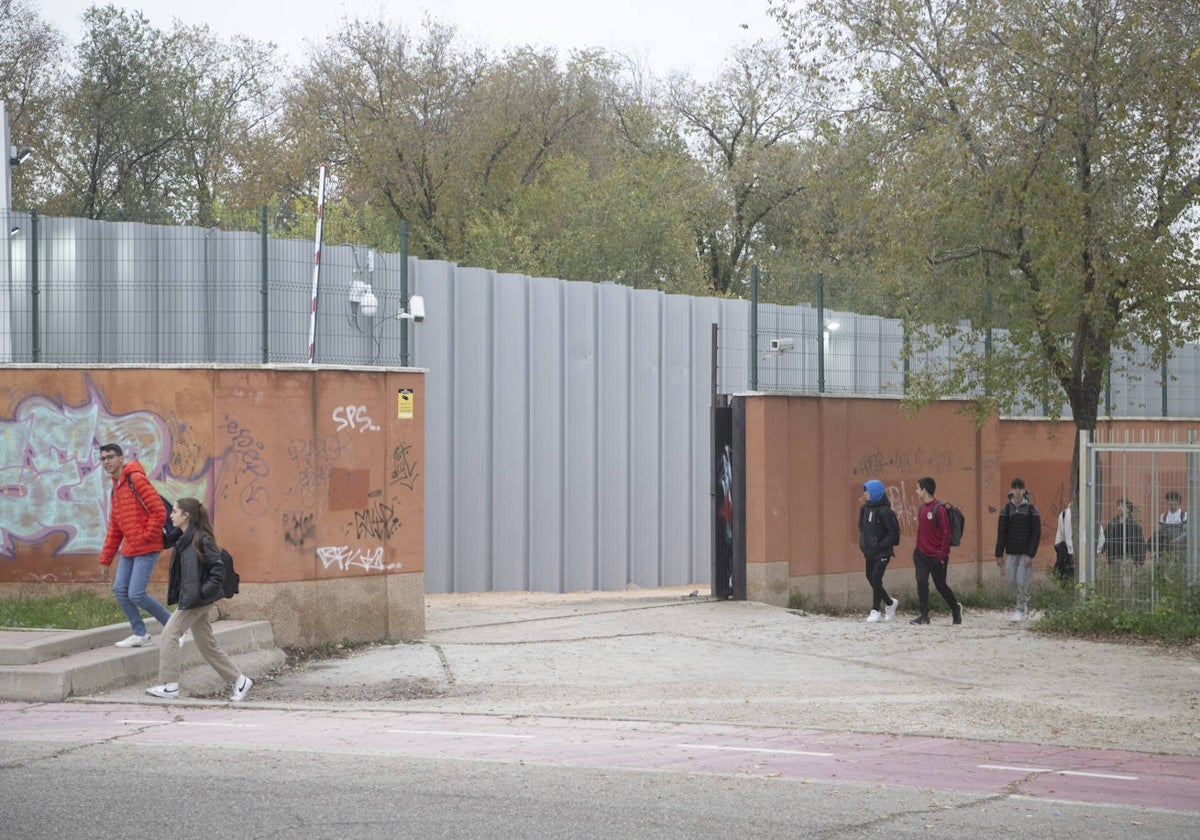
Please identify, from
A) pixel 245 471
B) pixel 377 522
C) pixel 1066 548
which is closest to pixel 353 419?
pixel 377 522

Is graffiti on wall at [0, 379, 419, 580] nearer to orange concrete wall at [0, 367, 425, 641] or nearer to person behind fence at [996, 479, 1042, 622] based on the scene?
orange concrete wall at [0, 367, 425, 641]

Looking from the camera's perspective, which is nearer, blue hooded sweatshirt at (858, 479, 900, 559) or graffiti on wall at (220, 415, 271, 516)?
graffiti on wall at (220, 415, 271, 516)

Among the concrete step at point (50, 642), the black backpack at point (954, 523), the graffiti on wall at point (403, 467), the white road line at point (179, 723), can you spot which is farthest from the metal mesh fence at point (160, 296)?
the black backpack at point (954, 523)

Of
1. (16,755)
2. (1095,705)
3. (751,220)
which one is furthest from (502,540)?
(751,220)

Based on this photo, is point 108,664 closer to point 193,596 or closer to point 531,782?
point 193,596

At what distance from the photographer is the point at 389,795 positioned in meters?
7.23

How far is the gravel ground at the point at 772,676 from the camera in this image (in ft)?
34.0

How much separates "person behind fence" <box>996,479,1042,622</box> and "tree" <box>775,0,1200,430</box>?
1.33 meters

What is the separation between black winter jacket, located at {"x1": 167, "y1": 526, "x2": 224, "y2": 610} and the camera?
417 inches

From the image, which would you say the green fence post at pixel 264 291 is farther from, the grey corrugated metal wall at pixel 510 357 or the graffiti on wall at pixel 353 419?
the graffiti on wall at pixel 353 419

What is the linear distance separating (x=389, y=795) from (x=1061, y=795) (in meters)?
3.70

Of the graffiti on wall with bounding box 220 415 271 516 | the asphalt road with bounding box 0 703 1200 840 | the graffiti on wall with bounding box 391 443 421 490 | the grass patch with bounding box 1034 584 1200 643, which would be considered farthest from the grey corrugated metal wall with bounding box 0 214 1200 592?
the asphalt road with bounding box 0 703 1200 840

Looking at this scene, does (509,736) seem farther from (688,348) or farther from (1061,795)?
(688,348)

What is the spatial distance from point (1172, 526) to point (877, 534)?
332 cm
